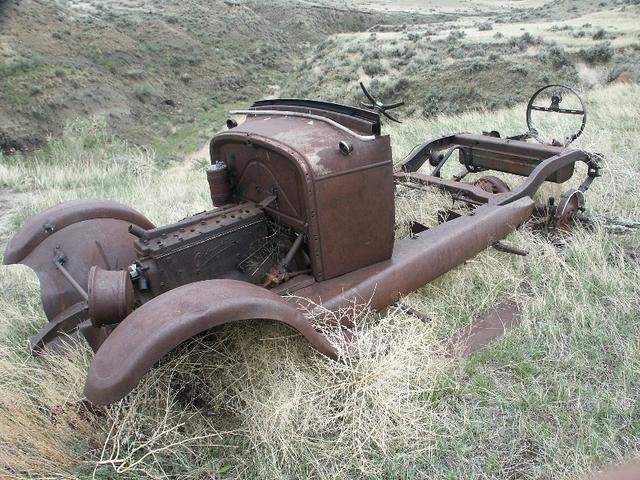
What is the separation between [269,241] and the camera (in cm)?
336

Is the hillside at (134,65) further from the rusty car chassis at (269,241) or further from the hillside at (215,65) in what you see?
the rusty car chassis at (269,241)

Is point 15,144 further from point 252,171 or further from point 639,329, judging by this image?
point 639,329

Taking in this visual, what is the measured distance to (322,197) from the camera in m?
2.88

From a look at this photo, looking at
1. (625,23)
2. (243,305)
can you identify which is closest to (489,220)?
(243,305)

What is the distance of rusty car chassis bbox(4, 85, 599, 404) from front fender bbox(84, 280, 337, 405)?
0.02 meters

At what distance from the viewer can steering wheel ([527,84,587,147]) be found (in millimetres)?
4953

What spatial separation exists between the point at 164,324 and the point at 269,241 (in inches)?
55.5

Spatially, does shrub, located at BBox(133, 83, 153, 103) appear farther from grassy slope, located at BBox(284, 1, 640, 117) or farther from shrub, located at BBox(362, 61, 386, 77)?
shrub, located at BBox(362, 61, 386, 77)

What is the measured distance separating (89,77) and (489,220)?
28.3 metres

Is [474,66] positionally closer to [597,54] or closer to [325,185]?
[597,54]

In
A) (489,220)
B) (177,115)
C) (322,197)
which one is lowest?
(177,115)

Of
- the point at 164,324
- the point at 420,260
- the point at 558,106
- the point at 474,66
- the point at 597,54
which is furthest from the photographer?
the point at 474,66

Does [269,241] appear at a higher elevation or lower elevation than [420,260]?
higher

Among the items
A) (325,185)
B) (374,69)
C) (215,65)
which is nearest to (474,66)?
(374,69)
